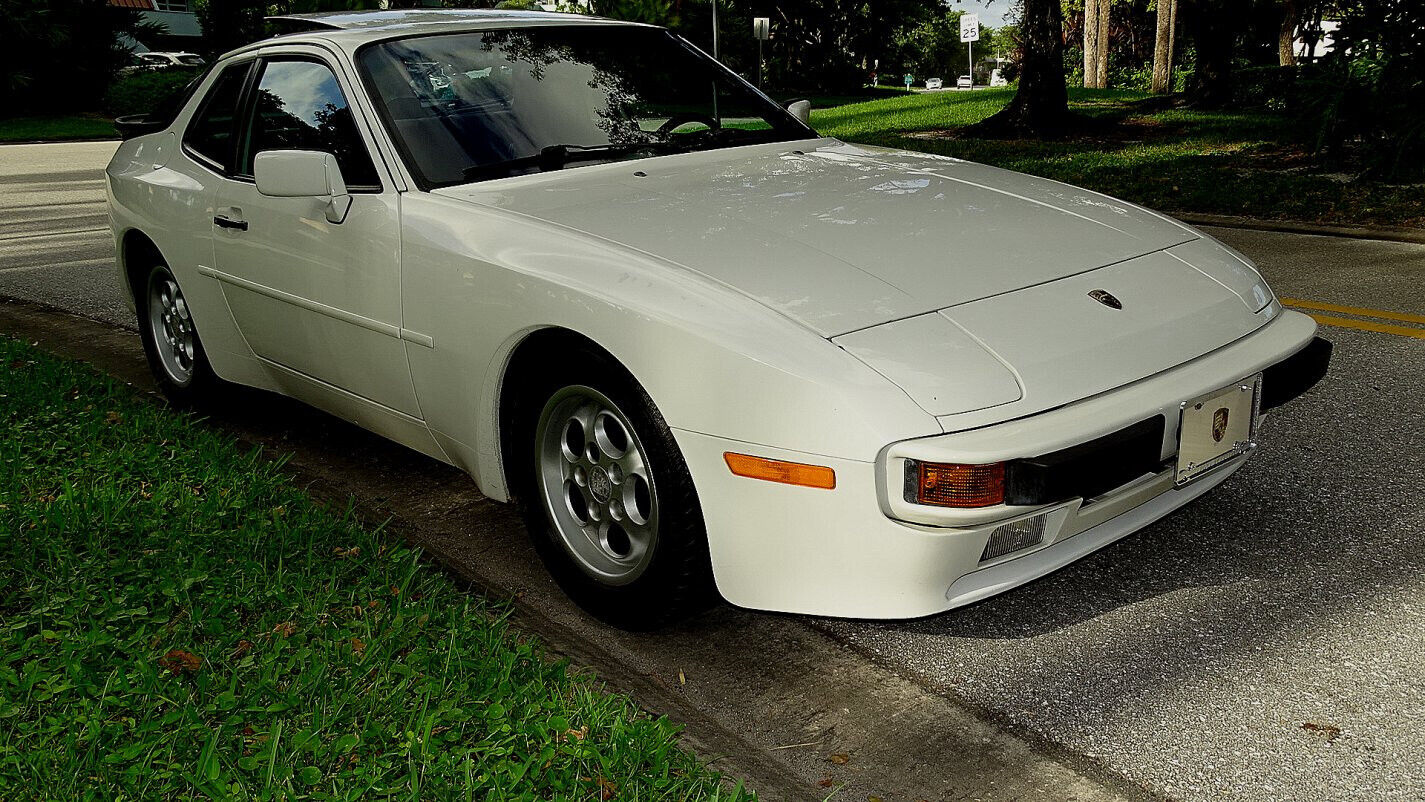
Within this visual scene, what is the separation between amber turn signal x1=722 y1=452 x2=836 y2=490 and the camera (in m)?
2.53

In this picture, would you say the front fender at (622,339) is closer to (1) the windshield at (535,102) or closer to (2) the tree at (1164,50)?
(1) the windshield at (535,102)

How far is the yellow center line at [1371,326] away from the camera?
5625mm

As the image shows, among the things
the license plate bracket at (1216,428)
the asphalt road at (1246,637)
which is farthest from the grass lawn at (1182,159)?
the license plate bracket at (1216,428)

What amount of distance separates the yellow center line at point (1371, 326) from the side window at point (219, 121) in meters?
4.86

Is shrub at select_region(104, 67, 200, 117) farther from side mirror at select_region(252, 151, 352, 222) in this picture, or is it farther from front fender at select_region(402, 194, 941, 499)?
front fender at select_region(402, 194, 941, 499)

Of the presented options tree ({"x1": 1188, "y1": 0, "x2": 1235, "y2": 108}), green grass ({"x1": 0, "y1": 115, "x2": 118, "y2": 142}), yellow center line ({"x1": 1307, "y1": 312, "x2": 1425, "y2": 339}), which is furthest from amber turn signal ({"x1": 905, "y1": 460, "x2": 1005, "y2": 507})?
green grass ({"x1": 0, "y1": 115, "x2": 118, "y2": 142})

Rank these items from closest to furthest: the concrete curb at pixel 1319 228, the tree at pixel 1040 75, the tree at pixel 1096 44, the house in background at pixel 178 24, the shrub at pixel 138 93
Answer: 1. the concrete curb at pixel 1319 228
2. the tree at pixel 1040 75
3. the shrub at pixel 138 93
4. the tree at pixel 1096 44
5. the house in background at pixel 178 24

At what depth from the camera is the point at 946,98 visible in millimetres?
25172

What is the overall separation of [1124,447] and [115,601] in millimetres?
2450

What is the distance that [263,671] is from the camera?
9.09ft

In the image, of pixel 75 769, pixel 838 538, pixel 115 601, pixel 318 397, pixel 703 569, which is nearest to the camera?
pixel 75 769

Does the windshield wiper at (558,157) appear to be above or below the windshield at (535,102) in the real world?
below

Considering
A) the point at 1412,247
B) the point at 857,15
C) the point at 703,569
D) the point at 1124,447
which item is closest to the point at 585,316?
the point at 703,569

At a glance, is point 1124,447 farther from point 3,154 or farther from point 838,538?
point 3,154
